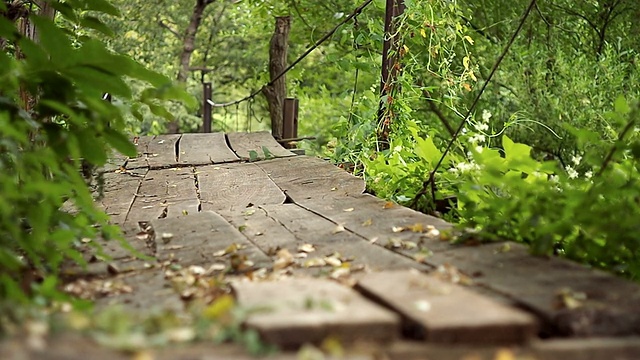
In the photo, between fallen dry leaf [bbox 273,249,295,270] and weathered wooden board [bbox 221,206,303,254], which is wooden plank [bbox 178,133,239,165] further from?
fallen dry leaf [bbox 273,249,295,270]

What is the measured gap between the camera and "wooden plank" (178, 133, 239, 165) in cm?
559

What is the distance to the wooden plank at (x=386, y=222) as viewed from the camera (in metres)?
2.59

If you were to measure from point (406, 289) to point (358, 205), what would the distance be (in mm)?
1655

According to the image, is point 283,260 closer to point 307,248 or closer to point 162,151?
point 307,248

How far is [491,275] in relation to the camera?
2102mm

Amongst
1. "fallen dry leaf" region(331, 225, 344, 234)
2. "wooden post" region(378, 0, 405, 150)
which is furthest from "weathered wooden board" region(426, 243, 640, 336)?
"wooden post" region(378, 0, 405, 150)

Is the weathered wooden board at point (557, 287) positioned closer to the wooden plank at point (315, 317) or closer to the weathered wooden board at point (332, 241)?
the weathered wooden board at point (332, 241)

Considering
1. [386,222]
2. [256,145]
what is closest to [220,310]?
[386,222]

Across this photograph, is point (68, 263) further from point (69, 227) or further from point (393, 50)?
point (393, 50)

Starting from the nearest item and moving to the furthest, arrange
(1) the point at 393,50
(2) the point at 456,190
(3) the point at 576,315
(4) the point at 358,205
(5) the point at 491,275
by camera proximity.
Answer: (3) the point at 576,315, (5) the point at 491,275, (4) the point at 358,205, (2) the point at 456,190, (1) the point at 393,50

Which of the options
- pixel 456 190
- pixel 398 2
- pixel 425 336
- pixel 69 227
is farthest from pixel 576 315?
pixel 398 2

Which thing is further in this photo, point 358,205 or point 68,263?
point 358,205

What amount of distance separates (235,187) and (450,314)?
2.93 metres

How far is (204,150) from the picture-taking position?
20.2 feet
